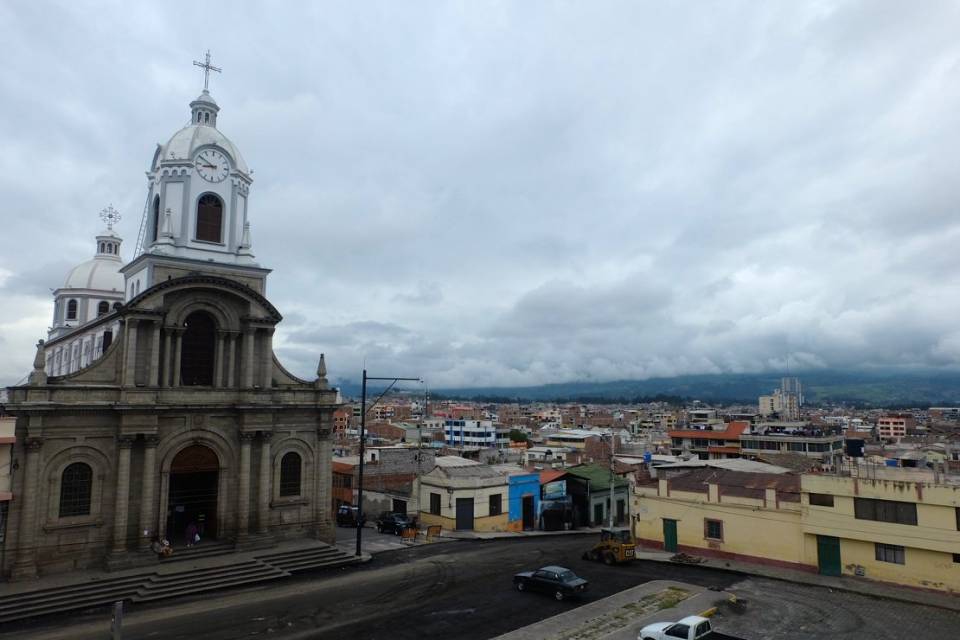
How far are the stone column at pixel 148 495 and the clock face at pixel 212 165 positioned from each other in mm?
16127

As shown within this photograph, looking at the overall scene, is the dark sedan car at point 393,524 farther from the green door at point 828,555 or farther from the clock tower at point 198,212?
the green door at point 828,555

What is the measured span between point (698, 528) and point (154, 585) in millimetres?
28078

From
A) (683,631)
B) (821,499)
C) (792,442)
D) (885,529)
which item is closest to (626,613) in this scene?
(683,631)

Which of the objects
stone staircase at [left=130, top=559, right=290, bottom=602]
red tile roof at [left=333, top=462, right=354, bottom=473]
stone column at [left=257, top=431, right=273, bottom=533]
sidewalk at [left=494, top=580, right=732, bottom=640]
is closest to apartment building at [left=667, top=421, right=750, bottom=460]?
red tile roof at [left=333, top=462, right=354, bottom=473]

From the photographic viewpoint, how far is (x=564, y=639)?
899 inches

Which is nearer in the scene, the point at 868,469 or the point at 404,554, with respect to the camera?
the point at 868,469

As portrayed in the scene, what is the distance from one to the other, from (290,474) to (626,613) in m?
20.5

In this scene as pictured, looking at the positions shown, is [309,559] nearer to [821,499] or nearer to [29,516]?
[29,516]

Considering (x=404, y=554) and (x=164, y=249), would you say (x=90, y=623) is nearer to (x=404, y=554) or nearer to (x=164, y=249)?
(x=404, y=554)

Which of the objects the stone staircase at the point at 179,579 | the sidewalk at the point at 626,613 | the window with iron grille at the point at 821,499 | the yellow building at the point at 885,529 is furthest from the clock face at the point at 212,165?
the window with iron grille at the point at 821,499

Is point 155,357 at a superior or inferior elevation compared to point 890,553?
superior

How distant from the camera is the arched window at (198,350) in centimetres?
3488

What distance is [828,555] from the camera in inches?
1257

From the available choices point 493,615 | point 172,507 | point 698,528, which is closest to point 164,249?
point 172,507
